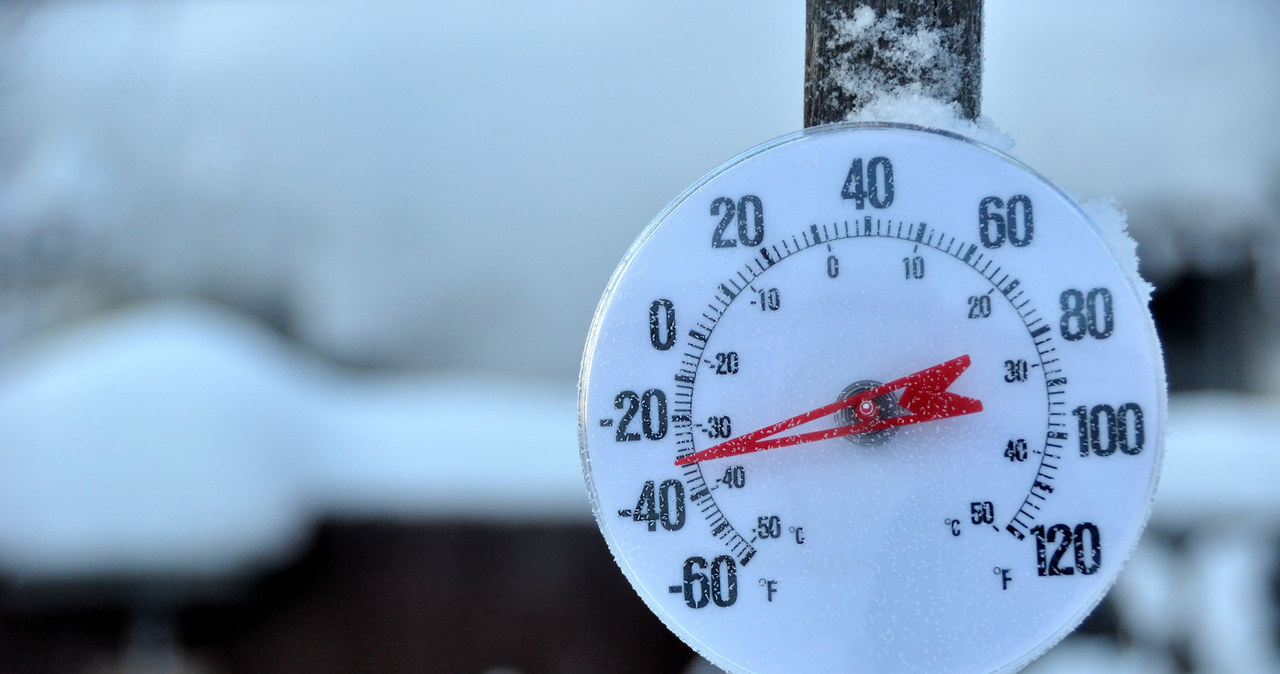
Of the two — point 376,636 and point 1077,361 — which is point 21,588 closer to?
point 376,636

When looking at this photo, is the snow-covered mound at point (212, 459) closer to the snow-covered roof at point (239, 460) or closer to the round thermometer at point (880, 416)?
the snow-covered roof at point (239, 460)

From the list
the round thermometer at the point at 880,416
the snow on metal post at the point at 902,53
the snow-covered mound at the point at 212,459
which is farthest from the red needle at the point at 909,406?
the snow-covered mound at the point at 212,459

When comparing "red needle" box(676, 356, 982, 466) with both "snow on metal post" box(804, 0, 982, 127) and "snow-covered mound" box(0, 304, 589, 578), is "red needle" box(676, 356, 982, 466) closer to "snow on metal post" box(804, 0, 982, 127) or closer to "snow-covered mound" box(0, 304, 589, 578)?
"snow on metal post" box(804, 0, 982, 127)

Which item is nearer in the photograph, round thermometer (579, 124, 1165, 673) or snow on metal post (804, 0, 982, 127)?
round thermometer (579, 124, 1165, 673)

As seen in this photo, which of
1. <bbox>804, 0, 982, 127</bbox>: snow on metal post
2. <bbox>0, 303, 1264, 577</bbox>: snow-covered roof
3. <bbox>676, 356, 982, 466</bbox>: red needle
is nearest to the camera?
<bbox>676, 356, 982, 466</bbox>: red needle

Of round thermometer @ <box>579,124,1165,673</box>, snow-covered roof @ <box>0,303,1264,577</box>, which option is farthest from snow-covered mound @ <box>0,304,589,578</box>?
round thermometer @ <box>579,124,1165,673</box>

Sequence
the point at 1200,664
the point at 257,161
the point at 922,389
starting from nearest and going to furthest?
the point at 922,389 → the point at 1200,664 → the point at 257,161

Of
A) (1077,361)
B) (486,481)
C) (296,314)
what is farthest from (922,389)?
(296,314)

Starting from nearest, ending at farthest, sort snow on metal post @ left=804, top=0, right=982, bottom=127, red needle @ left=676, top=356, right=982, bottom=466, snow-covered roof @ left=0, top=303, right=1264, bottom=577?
red needle @ left=676, top=356, right=982, bottom=466, snow on metal post @ left=804, top=0, right=982, bottom=127, snow-covered roof @ left=0, top=303, right=1264, bottom=577

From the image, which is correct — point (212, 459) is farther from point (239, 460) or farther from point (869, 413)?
point (869, 413)
